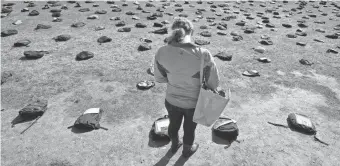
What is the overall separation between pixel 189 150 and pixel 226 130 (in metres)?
0.95

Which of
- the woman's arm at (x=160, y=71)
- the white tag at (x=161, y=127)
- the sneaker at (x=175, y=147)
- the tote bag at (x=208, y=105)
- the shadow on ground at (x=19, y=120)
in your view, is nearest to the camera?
the tote bag at (x=208, y=105)

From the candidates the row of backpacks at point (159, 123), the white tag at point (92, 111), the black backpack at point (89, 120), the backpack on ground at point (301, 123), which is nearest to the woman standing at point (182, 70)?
the row of backpacks at point (159, 123)

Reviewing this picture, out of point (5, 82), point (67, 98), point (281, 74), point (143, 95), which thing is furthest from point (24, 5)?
point (281, 74)

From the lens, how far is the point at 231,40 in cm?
924

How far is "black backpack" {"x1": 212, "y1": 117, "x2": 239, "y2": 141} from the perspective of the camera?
4.30 metres

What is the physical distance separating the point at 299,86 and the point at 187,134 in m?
4.25

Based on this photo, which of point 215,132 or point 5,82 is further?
point 5,82

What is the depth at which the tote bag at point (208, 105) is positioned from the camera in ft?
9.39

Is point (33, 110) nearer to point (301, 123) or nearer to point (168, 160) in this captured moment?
point (168, 160)

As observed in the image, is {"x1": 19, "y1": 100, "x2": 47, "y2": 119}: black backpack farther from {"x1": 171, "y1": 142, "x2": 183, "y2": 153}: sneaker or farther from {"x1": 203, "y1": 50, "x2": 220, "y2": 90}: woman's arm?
{"x1": 203, "y1": 50, "x2": 220, "y2": 90}: woman's arm

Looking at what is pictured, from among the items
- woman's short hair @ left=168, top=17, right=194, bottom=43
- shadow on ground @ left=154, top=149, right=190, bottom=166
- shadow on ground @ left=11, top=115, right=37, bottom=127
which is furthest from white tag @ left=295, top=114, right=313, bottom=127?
shadow on ground @ left=11, top=115, right=37, bottom=127

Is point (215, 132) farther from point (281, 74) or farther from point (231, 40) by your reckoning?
point (231, 40)

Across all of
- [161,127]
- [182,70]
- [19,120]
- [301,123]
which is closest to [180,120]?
[182,70]

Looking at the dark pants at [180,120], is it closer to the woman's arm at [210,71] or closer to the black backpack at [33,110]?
the woman's arm at [210,71]
